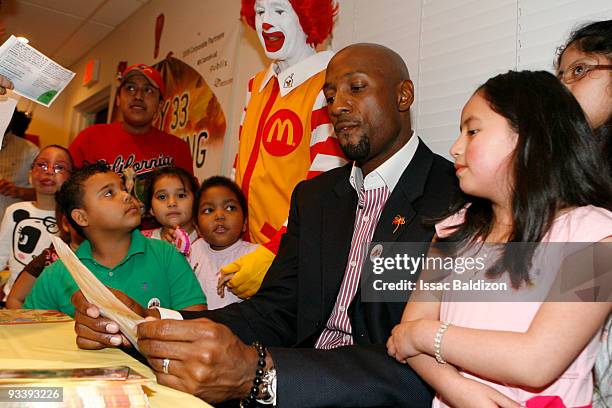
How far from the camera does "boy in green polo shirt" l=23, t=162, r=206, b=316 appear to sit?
5.83 feet

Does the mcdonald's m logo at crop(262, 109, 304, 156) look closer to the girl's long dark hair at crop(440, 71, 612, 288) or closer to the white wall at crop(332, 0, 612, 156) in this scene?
the white wall at crop(332, 0, 612, 156)

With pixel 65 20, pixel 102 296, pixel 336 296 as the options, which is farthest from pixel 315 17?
pixel 65 20

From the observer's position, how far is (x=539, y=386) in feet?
2.68

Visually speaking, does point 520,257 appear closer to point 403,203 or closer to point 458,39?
point 403,203

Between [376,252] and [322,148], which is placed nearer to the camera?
[376,252]

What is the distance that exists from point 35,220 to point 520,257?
249 cm

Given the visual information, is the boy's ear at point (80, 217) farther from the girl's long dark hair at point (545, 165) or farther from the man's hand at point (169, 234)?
the girl's long dark hair at point (545, 165)

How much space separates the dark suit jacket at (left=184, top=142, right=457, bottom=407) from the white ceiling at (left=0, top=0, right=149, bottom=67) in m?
4.16

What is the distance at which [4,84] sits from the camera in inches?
58.6

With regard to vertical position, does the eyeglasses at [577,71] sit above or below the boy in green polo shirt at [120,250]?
above

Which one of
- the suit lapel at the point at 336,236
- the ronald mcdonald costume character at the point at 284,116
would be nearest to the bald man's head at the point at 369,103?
the suit lapel at the point at 336,236

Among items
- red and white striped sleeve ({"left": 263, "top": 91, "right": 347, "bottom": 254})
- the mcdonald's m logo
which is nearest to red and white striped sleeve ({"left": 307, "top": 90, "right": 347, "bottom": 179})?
red and white striped sleeve ({"left": 263, "top": 91, "right": 347, "bottom": 254})

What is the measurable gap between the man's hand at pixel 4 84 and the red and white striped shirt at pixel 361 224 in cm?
99

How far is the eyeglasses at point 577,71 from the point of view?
116cm
